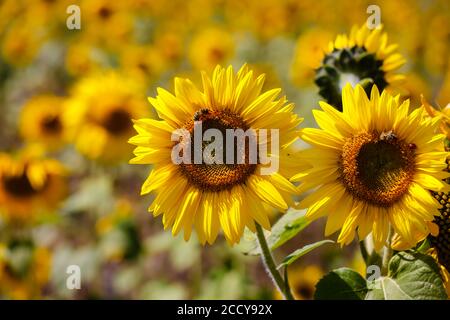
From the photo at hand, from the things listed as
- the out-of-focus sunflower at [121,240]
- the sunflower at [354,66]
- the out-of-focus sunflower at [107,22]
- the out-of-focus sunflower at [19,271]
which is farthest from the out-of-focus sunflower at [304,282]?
the out-of-focus sunflower at [107,22]

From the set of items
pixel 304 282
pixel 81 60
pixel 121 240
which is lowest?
pixel 304 282

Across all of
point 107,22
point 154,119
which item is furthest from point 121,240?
point 107,22

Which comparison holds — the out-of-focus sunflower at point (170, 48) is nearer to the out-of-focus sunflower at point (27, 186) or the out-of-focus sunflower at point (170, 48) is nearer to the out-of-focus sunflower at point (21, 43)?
the out-of-focus sunflower at point (21, 43)

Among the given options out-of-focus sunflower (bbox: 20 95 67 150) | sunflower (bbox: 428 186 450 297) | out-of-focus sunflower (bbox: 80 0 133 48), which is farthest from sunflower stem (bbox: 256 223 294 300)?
out-of-focus sunflower (bbox: 80 0 133 48)

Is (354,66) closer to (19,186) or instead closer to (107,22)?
(19,186)
